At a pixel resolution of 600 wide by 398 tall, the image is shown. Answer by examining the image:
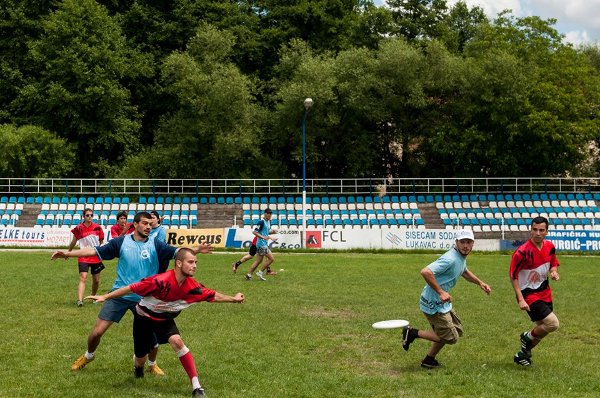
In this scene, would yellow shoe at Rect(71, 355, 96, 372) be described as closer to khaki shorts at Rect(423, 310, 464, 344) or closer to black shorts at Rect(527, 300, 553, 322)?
khaki shorts at Rect(423, 310, 464, 344)

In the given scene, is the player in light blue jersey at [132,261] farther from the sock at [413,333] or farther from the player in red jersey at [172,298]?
the sock at [413,333]

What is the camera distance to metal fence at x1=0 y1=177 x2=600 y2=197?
45.1m

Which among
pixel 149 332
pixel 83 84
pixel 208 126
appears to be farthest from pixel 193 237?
pixel 149 332

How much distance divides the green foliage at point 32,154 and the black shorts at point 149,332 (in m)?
41.5

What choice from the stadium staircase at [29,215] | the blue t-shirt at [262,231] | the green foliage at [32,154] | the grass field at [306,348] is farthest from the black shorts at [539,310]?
the green foliage at [32,154]

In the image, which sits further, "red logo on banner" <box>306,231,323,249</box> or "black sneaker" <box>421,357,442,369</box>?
"red logo on banner" <box>306,231,323,249</box>

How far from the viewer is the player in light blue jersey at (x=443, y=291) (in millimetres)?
9328

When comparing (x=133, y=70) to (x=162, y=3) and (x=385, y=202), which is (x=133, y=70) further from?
(x=385, y=202)

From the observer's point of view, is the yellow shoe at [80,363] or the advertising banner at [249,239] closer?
the yellow shoe at [80,363]

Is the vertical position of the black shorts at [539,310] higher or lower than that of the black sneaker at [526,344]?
higher

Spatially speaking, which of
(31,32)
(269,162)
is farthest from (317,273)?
(31,32)

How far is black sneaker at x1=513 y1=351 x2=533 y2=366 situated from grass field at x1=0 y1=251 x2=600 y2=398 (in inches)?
7.7

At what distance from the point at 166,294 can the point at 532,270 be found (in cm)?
496

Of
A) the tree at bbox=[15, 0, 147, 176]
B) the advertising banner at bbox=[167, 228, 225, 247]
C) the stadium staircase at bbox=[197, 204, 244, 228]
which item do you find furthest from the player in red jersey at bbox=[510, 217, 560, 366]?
the tree at bbox=[15, 0, 147, 176]
